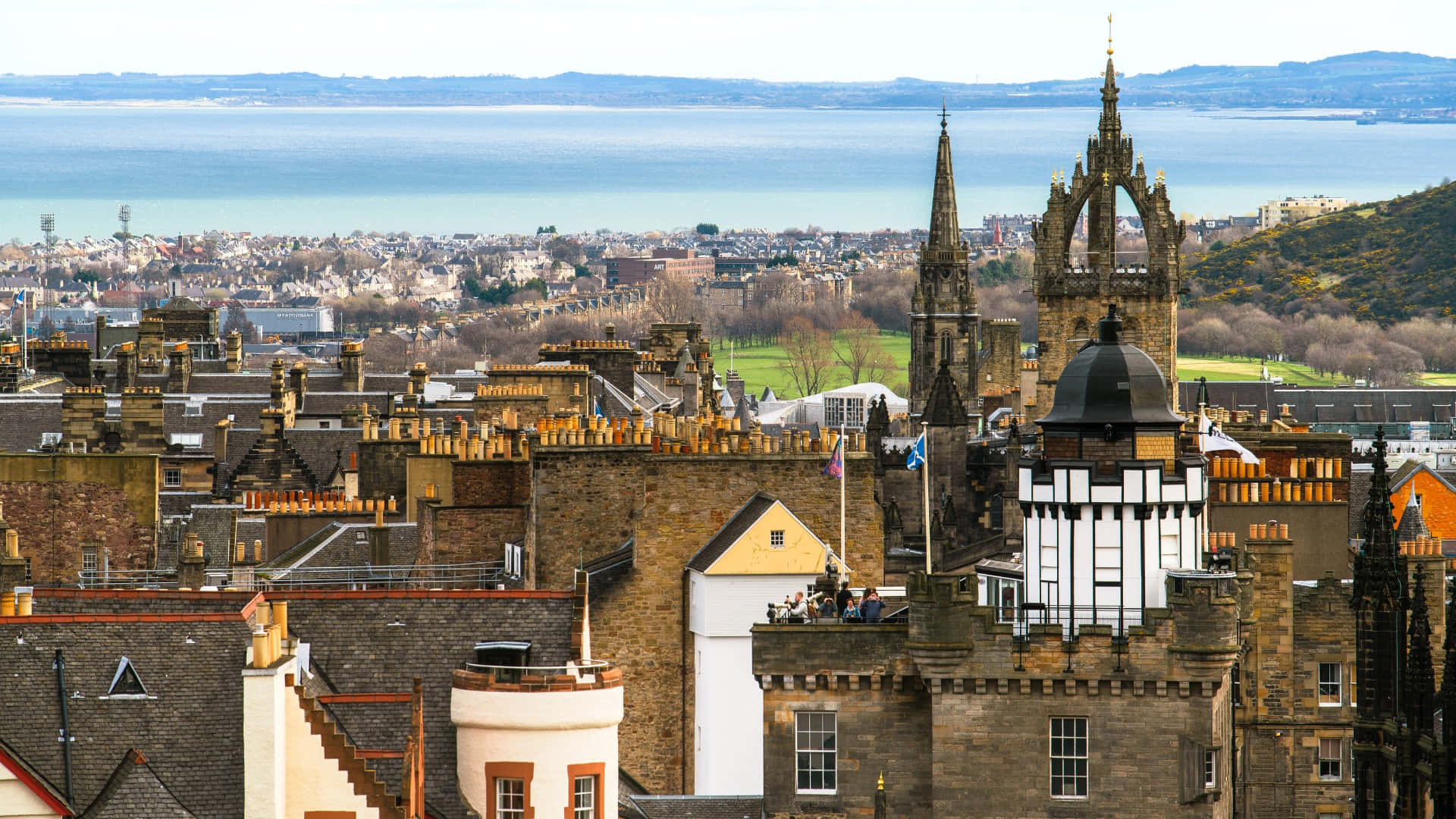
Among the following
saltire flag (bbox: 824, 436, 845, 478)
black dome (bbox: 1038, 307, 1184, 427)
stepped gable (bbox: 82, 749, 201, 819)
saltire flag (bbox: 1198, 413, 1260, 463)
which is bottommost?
stepped gable (bbox: 82, 749, 201, 819)

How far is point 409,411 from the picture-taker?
77.9 m

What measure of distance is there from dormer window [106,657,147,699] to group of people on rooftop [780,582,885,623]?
9.14 m

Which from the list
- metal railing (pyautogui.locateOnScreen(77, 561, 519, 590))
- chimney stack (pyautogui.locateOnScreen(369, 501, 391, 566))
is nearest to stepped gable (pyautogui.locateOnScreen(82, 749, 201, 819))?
metal railing (pyautogui.locateOnScreen(77, 561, 519, 590))

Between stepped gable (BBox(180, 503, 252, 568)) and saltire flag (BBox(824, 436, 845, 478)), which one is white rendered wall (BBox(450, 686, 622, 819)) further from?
stepped gable (BBox(180, 503, 252, 568))

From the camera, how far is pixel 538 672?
3497 centimetres

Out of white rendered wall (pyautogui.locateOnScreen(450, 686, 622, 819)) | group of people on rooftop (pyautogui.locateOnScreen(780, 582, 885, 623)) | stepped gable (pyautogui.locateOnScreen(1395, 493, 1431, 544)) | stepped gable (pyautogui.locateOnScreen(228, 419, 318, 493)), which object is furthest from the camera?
stepped gable (pyautogui.locateOnScreen(228, 419, 318, 493))

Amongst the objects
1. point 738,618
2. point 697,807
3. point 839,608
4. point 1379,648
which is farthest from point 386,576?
point 1379,648

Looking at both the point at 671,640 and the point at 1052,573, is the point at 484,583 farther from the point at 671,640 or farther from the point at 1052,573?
the point at 1052,573

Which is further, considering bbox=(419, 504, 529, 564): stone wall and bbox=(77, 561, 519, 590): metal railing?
bbox=(419, 504, 529, 564): stone wall

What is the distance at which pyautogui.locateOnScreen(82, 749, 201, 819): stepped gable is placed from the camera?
31.3 m

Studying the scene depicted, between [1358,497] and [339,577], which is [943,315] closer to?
[1358,497]

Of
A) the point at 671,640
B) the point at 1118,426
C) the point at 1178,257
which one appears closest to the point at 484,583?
the point at 671,640

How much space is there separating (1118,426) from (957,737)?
14.6ft

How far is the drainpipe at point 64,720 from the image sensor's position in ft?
104
